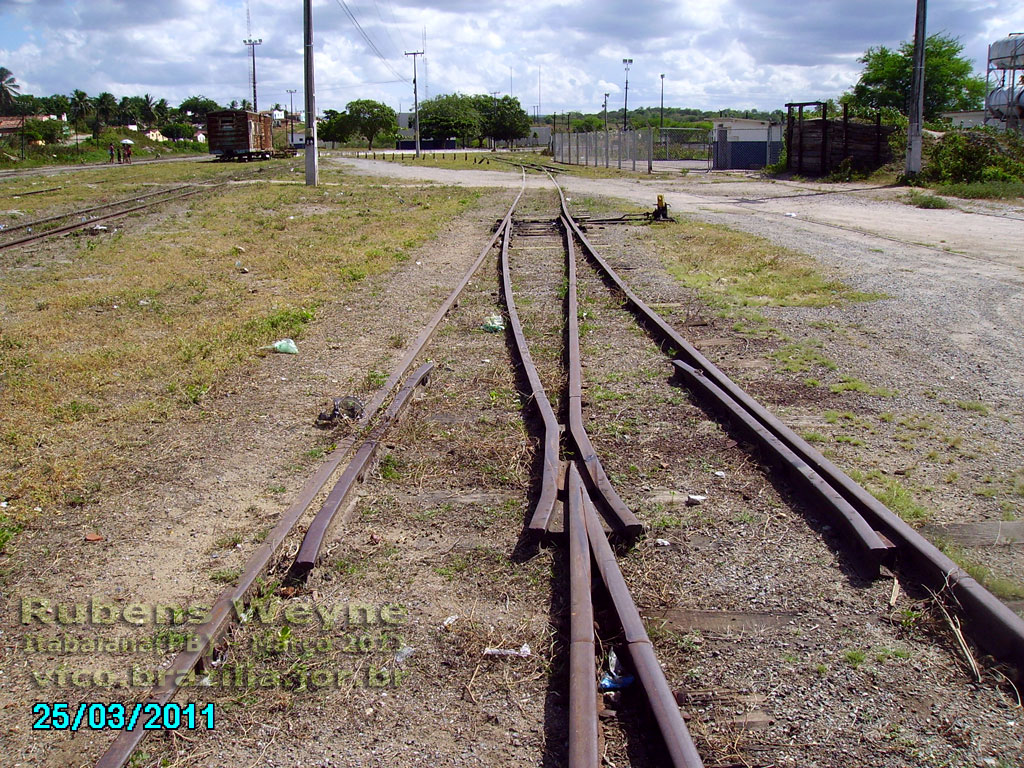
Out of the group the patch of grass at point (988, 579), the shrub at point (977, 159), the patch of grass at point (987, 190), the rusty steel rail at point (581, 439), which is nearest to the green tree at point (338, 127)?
the shrub at point (977, 159)

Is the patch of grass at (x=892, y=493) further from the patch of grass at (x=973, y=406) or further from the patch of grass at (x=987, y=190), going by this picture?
the patch of grass at (x=987, y=190)

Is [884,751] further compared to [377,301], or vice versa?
[377,301]

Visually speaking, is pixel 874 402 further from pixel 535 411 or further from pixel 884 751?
pixel 884 751

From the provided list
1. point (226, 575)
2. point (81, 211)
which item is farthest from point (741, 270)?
point (81, 211)

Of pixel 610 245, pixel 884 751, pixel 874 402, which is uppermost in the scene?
Result: pixel 610 245

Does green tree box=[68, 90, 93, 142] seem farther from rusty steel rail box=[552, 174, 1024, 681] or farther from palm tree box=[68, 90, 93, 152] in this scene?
rusty steel rail box=[552, 174, 1024, 681]

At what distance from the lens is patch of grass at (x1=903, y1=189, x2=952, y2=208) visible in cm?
2245

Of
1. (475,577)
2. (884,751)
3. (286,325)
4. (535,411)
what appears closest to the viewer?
(884,751)

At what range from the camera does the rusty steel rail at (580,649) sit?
260 cm

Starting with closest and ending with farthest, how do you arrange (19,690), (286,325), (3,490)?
(19,690), (3,490), (286,325)

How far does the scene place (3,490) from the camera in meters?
4.77

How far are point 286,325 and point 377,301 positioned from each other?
1.72m

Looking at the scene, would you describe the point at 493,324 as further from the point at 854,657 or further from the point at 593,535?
the point at 854,657

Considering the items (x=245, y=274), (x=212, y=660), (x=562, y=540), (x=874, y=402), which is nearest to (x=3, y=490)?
(x=212, y=660)
